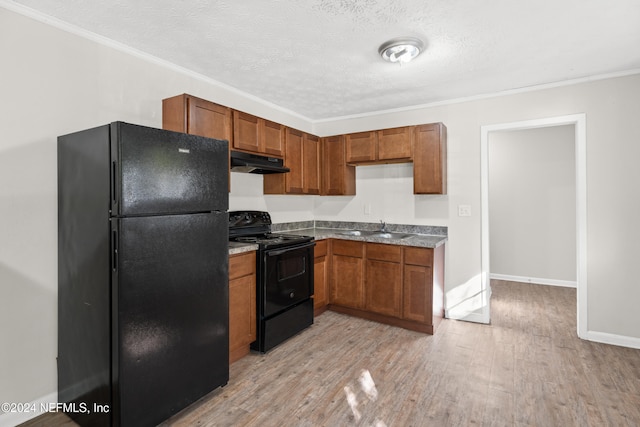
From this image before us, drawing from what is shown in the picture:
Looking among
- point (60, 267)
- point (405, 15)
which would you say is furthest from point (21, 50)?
point (405, 15)

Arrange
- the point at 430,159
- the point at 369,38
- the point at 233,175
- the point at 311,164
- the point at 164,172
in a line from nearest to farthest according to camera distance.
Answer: the point at 164,172 < the point at 369,38 < the point at 233,175 < the point at 430,159 < the point at 311,164

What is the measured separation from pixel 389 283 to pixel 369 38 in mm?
2385

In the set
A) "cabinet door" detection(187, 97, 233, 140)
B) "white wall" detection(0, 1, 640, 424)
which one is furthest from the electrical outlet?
"cabinet door" detection(187, 97, 233, 140)

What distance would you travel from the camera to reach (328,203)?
15.4ft

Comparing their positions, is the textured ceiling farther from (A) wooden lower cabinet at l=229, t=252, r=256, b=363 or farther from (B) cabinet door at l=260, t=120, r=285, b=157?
(A) wooden lower cabinet at l=229, t=252, r=256, b=363

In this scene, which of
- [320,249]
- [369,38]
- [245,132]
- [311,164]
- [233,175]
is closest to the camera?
[369,38]

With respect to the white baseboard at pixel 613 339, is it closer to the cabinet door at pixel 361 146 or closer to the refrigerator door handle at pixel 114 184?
the cabinet door at pixel 361 146

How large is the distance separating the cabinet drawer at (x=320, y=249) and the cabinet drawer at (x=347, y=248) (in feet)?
0.40

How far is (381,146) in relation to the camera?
3861 mm

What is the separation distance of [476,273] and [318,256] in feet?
5.92

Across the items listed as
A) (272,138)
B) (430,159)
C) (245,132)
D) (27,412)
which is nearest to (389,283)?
(430,159)

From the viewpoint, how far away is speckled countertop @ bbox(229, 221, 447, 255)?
327 centimetres

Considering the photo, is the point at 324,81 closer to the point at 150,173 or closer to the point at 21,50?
the point at 150,173

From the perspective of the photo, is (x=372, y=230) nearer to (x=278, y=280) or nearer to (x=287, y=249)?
(x=287, y=249)
